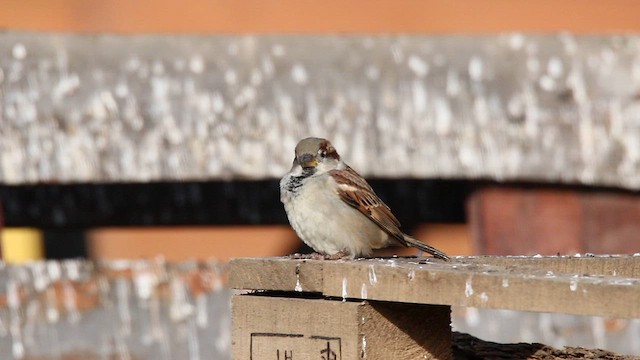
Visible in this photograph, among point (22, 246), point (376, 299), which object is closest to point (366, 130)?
point (376, 299)

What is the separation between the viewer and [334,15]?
452 centimetres

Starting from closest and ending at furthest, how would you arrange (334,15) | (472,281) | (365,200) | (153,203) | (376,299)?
(472,281) → (376,299) → (153,203) → (365,200) → (334,15)

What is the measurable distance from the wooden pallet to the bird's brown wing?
0.76 metres

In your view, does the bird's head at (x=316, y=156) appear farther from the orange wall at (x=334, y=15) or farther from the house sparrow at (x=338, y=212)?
the orange wall at (x=334, y=15)

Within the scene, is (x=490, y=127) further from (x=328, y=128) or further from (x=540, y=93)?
(x=328, y=128)

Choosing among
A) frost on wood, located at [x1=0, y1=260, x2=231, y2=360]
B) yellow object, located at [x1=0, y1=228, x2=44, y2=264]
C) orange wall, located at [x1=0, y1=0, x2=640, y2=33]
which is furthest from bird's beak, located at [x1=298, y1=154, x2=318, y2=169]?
yellow object, located at [x1=0, y1=228, x2=44, y2=264]

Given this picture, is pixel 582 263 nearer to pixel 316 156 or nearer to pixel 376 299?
pixel 376 299

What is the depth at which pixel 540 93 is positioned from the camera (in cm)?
283

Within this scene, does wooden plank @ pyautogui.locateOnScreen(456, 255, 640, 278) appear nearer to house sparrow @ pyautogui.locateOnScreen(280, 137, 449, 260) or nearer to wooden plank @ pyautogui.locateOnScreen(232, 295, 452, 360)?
wooden plank @ pyautogui.locateOnScreen(232, 295, 452, 360)

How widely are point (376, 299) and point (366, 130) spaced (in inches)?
23.7

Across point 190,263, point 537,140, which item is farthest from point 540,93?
point 190,263

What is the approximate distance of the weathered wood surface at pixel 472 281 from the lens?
1925 mm

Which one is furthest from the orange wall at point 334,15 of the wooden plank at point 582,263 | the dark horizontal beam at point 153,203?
the wooden plank at point 582,263

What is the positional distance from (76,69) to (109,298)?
1.64 ft
